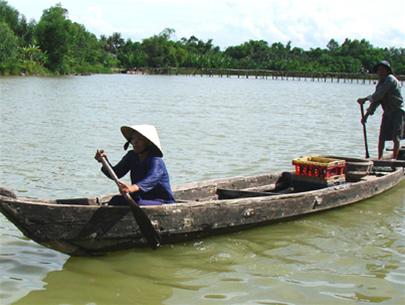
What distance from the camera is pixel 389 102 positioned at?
980cm

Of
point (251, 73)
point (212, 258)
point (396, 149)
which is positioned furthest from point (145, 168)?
point (251, 73)

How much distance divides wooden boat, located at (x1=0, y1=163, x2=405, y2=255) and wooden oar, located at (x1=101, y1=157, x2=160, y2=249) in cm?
9

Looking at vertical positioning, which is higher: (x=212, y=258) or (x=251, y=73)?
(x=251, y=73)

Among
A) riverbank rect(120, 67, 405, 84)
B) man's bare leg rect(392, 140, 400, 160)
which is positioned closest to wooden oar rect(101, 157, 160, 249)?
man's bare leg rect(392, 140, 400, 160)

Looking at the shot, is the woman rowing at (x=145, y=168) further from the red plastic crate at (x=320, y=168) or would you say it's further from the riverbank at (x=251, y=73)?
the riverbank at (x=251, y=73)

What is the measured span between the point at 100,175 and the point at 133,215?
4.34m

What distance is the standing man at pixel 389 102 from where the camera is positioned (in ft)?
31.3

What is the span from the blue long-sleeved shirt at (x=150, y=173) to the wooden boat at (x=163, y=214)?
0.20 metres

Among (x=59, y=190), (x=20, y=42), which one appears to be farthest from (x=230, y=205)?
(x=20, y=42)

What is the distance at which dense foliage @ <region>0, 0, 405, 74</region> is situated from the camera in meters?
67.1

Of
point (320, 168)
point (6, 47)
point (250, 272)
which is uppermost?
point (6, 47)

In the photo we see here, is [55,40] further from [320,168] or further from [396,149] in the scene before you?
[320,168]

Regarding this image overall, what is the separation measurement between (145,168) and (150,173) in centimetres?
14

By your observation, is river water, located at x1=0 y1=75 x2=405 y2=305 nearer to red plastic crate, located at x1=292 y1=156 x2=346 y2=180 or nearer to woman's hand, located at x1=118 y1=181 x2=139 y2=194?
red plastic crate, located at x1=292 y1=156 x2=346 y2=180
